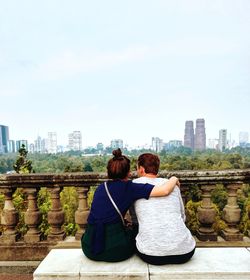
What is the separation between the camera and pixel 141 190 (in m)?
3.47

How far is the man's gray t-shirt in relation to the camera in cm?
336

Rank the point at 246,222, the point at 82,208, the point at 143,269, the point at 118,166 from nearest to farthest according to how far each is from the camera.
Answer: the point at 143,269 < the point at 118,166 < the point at 82,208 < the point at 246,222

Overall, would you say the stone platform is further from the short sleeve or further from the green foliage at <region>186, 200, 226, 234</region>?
the green foliage at <region>186, 200, 226, 234</region>

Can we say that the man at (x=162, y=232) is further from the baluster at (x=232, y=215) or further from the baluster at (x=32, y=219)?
the baluster at (x=32, y=219)

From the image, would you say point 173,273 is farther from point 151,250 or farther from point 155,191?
point 155,191

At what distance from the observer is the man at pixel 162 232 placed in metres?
3.37

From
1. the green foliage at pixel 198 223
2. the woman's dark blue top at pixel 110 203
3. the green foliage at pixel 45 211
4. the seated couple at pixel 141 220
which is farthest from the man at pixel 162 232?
the green foliage at pixel 45 211

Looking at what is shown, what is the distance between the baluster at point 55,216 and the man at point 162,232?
1676 millimetres

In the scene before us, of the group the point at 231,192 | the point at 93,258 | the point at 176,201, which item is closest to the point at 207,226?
the point at 231,192

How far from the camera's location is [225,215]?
473cm

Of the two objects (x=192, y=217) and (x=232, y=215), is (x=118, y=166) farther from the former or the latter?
(x=192, y=217)

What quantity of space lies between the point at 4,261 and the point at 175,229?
2795 mm

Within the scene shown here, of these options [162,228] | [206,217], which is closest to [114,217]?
[162,228]

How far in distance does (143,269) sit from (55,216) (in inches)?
75.1
